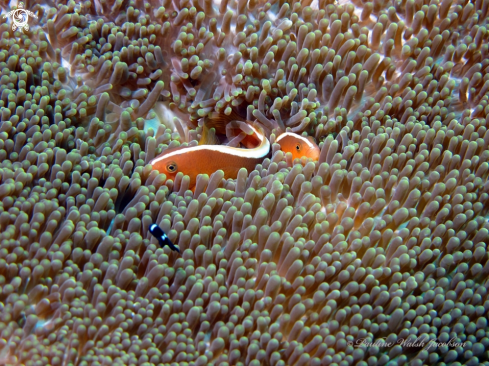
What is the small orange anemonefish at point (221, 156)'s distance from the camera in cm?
205

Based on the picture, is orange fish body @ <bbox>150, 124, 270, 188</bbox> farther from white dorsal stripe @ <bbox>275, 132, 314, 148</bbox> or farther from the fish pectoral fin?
the fish pectoral fin

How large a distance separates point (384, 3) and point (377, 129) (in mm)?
842

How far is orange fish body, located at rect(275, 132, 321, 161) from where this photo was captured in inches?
85.5

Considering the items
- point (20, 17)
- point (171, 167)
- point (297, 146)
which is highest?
point (20, 17)

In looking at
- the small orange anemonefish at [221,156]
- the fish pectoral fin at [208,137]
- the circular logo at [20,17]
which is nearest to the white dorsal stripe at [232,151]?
the small orange anemonefish at [221,156]

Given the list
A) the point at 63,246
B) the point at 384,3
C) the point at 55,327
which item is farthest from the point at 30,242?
the point at 384,3

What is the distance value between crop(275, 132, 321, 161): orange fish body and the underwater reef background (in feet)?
0.30

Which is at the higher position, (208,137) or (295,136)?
(295,136)

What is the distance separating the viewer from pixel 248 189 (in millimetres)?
1806

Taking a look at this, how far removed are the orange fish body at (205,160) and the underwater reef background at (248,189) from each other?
97 millimetres

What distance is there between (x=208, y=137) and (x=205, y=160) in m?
0.30

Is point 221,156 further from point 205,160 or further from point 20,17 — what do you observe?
point 20,17

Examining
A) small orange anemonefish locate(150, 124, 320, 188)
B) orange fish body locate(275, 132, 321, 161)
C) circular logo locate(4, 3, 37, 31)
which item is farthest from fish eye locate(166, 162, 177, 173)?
circular logo locate(4, 3, 37, 31)

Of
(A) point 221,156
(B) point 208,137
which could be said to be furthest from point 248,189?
(B) point 208,137
